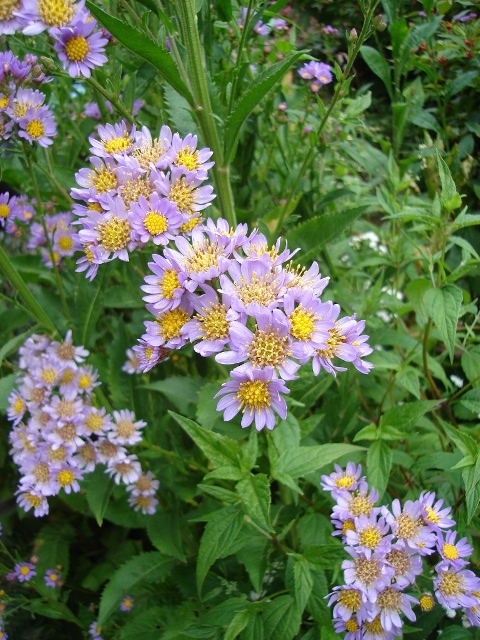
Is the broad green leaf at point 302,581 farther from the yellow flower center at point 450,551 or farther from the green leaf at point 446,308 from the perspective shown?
the green leaf at point 446,308

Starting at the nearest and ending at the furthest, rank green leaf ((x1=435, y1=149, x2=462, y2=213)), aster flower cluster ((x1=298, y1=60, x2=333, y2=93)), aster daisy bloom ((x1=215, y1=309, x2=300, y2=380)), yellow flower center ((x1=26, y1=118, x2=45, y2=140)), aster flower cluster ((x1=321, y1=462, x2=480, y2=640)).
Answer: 1. aster daisy bloom ((x1=215, y1=309, x2=300, y2=380))
2. aster flower cluster ((x1=321, y1=462, x2=480, y2=640))
3. green leaf ((x1=435, y1=149, x2=462, y2=213))
4. yellow flower center ((x1=26, y1=118, x2=45, y2=140))
5. aster flower cluster ((x1=298, y1=60, x2=333, y2=93))

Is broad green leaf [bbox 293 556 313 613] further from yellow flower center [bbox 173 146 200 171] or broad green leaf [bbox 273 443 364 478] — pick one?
yellow flower center [bbox 173 146 200 171]

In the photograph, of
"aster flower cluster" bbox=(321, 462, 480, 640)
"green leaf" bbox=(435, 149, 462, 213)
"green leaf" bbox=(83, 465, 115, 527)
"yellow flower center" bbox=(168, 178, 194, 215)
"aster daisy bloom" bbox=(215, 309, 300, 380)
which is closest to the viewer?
"aster daisy bloom" bbox=(215, 309, 300, 380)

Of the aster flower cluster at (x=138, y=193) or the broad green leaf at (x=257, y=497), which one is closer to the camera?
the broad green leaf at (x=257, y=497)

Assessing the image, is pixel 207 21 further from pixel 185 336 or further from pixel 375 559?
pixel 375 559

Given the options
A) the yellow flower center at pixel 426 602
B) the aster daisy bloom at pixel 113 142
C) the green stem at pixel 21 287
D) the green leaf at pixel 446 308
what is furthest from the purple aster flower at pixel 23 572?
the green leaf at pixel 446 308

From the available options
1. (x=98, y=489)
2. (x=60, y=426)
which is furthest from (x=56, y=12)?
(x=98, y=489)

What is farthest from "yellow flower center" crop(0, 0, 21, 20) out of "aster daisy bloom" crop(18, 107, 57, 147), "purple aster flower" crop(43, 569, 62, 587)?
"purple aster flower" crop(43, 569, 62, 587)

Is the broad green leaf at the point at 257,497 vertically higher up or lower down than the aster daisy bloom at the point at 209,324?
lower down
